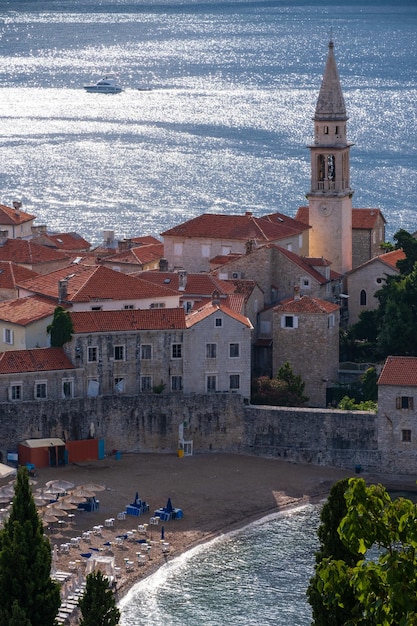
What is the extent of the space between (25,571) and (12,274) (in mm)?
38722

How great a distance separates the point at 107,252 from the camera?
96812mm

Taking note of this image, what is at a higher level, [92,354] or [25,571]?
[92,354]

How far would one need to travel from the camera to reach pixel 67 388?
74375 mm

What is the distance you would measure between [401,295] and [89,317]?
44.0ft

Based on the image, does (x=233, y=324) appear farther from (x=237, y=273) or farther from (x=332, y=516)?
(x=332, y=516)

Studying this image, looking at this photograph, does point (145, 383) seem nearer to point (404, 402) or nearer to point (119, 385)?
point (119, 385)

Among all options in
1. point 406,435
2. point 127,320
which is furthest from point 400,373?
point 127,320

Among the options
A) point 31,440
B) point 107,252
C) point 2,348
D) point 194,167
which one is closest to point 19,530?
point 31,440

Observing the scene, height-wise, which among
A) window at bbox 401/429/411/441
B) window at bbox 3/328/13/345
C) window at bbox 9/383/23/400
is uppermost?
window at bbox 3/328/13/345

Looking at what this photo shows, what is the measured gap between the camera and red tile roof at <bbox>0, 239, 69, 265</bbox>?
303ft

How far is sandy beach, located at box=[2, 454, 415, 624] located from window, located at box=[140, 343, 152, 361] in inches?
146

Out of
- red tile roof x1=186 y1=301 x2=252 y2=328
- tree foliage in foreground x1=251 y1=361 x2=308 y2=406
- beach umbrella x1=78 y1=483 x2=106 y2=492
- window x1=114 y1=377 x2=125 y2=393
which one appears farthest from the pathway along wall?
beach umbrella x1=78 y1=483 x2=106 y2=492

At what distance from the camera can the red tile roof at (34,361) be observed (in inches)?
2881

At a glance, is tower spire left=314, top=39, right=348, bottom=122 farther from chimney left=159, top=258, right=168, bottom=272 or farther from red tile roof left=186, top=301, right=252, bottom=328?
red tile roof left=186, top=301, right=252, bottom=328
